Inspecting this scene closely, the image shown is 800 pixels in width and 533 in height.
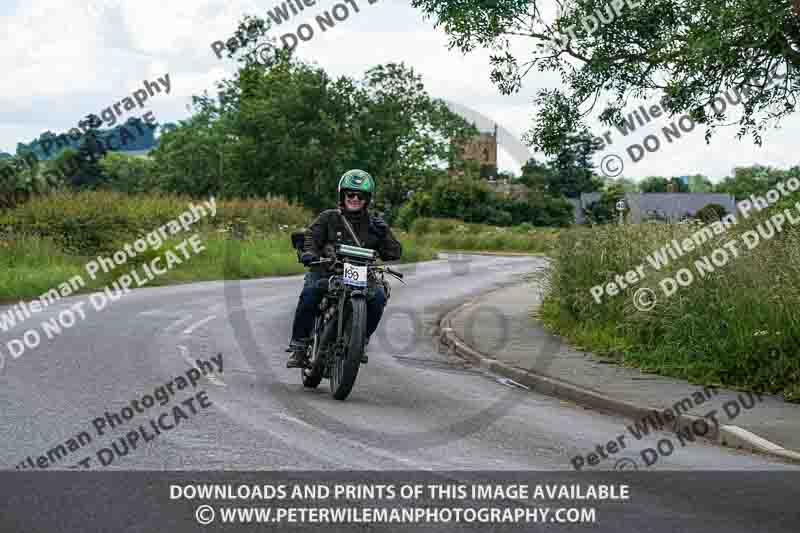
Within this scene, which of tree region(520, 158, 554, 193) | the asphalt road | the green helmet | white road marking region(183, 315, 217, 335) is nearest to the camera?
the asphalt road

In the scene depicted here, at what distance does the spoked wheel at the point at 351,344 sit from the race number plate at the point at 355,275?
5.9 inches

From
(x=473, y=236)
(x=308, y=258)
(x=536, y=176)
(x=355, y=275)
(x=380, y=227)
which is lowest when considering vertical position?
(x=355, y=275)

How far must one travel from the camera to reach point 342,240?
1118cm

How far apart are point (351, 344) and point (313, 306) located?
1.02 metres

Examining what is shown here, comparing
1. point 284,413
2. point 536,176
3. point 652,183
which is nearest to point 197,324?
point 284,413

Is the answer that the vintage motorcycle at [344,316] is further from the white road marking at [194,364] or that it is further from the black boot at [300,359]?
the white road marking at [194,364]

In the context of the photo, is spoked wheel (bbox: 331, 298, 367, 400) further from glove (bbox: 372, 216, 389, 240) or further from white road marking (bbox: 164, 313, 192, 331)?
white road marking (bbox: 164, 313, 192, 331)

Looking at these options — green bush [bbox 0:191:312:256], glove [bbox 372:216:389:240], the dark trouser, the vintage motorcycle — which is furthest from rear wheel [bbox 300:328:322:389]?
green bush [bbox 0:191:312:256]

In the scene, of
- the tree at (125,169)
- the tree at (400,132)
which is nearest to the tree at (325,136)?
the tree at (400,132)

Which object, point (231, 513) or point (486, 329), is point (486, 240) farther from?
point (231, 513)

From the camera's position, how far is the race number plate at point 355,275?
10508mm

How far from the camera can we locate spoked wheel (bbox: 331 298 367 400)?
10297 millimetres

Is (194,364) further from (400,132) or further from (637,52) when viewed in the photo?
(400,132)

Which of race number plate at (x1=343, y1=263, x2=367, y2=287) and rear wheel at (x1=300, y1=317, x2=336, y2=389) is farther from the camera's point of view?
rear wheel at (x1=300, y1=317, x2=336, y2=389)
